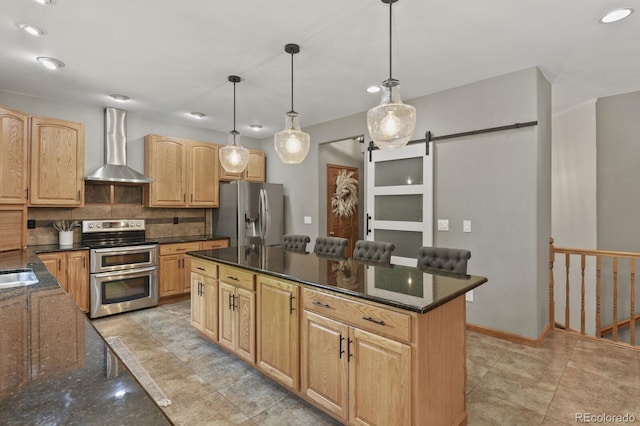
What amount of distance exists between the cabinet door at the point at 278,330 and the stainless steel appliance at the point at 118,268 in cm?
259

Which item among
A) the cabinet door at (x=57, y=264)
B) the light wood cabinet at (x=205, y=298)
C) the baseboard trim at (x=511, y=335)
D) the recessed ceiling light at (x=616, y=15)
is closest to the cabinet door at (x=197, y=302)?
the light wood cabinet at (x=205, y=298)

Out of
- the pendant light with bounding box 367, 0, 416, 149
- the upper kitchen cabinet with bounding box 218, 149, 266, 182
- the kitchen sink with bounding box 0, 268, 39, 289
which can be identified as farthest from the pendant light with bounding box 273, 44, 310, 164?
the upper kitchen cabinet with bounding box 218, 149, 266, 182

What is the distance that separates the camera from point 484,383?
2555mm

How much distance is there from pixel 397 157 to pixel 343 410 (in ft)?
10.0

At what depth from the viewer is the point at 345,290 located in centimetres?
186

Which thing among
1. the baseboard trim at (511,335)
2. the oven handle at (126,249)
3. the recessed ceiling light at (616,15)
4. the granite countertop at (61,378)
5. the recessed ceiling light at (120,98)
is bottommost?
the baseboard trim at (511,335)

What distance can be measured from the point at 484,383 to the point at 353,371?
135cm

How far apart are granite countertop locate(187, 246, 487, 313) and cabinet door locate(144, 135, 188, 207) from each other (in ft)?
7.30

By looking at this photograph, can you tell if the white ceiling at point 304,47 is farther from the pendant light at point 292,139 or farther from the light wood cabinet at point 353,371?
the light wood cabinet at point 353,371

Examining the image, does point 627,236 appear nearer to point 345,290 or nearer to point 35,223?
point 345,290

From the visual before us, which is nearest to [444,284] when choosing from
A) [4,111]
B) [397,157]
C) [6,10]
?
[397,157]

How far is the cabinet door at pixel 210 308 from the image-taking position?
3.04 metres

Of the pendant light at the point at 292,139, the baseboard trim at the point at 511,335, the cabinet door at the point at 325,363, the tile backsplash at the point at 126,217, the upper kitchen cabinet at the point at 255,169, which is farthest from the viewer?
the upper kitchen cabinet at the point at 255,169

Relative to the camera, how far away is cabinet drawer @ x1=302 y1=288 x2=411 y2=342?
65.7 inches
